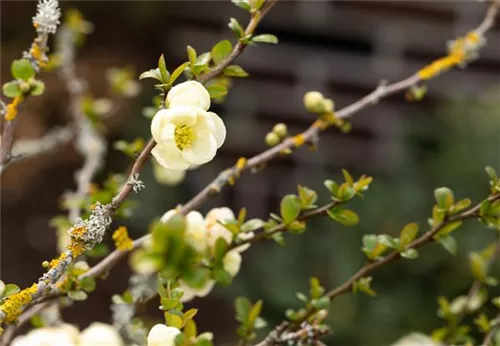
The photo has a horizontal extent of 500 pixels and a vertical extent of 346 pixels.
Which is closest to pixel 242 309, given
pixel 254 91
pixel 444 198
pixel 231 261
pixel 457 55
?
pixel 231 261

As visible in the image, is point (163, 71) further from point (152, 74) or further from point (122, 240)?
point (122, 240)

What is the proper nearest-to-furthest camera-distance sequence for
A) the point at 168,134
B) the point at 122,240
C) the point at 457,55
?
1. the point at 168,134
2. the point at 122,240
3. the point at 457,55

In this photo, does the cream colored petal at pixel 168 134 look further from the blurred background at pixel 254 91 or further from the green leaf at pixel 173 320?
the blurred background at pixel 254 91

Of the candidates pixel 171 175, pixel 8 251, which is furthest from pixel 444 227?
pixel 8 251

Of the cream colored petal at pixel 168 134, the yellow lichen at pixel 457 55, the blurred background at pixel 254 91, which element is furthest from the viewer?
the blurred background at pixel 254 91

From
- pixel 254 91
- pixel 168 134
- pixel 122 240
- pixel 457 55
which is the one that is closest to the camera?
pixel 168 134

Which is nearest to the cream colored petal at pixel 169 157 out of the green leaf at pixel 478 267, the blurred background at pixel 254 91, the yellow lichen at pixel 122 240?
the yellow lichen at pixel 122 240

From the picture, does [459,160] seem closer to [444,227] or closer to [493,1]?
[493,1]
